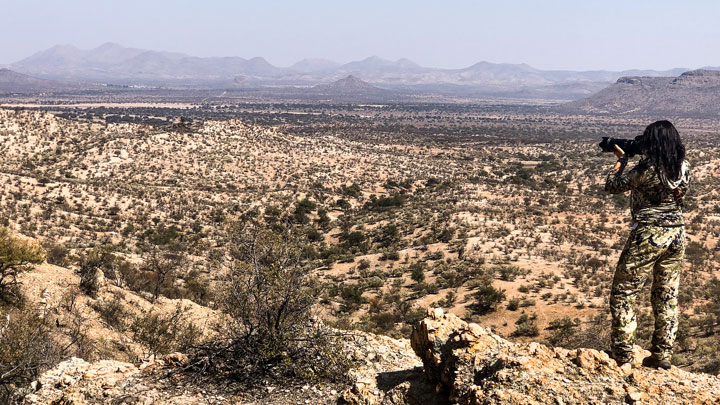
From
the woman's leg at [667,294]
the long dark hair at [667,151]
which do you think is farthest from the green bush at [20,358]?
the long dark hair at [667,151]

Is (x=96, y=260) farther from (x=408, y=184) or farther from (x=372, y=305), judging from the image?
(x=408, y=184)

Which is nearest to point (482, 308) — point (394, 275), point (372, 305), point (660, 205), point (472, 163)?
point (372, 305)

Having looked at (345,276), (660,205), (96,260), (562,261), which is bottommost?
(345,276)

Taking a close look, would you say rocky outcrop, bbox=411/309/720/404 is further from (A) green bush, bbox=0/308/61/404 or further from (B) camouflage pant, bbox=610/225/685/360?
(A) green bush, bbox=0/308/61/404

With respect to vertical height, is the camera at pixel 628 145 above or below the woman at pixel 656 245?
above

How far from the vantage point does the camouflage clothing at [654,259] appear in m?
4.27

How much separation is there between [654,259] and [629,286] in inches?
14.2

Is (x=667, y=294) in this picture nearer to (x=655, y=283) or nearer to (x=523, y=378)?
(x=655, y=283)

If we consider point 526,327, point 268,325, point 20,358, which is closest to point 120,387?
point 268,325

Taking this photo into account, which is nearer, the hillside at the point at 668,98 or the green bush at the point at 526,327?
the green bush at the point at 526,327

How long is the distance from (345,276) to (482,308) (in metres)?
8.25

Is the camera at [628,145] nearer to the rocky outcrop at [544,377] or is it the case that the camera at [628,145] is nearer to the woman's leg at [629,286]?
the woman's leg at [629,286]

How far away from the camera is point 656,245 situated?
167 inches

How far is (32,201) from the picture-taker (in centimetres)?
3036
